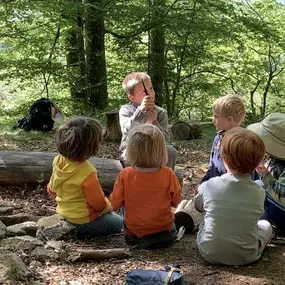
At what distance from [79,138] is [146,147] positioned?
1.89ft

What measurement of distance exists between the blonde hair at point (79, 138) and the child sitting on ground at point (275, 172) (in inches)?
55.7

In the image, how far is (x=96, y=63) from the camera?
11.5 meters

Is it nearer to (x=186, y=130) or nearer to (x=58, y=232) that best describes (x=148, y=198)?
(x=58, y=232)

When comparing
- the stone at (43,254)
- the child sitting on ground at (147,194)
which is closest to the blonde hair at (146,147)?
the child sitting on ground at (147,194)

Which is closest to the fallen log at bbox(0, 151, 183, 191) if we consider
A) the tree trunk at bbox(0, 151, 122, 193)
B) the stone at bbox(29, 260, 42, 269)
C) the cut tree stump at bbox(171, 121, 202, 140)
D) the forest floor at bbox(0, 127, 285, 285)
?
the tree trunk at bbox(0, 151, 122, 193)

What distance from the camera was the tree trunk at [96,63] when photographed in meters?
11.3

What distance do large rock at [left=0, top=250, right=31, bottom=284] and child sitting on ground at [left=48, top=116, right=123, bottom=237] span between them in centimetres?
114

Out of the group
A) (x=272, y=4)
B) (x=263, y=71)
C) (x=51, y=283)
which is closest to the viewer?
(x=51, y=283)

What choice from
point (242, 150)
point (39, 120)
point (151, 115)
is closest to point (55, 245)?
point (242, 150)

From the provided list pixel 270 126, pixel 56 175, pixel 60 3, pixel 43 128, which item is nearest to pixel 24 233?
pixel 56 175

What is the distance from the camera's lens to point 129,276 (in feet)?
7.30

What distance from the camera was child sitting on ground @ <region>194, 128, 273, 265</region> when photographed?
9.50 ft

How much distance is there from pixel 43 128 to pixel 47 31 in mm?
3626

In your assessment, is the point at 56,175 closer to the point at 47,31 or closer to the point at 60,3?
the point at 60,3
